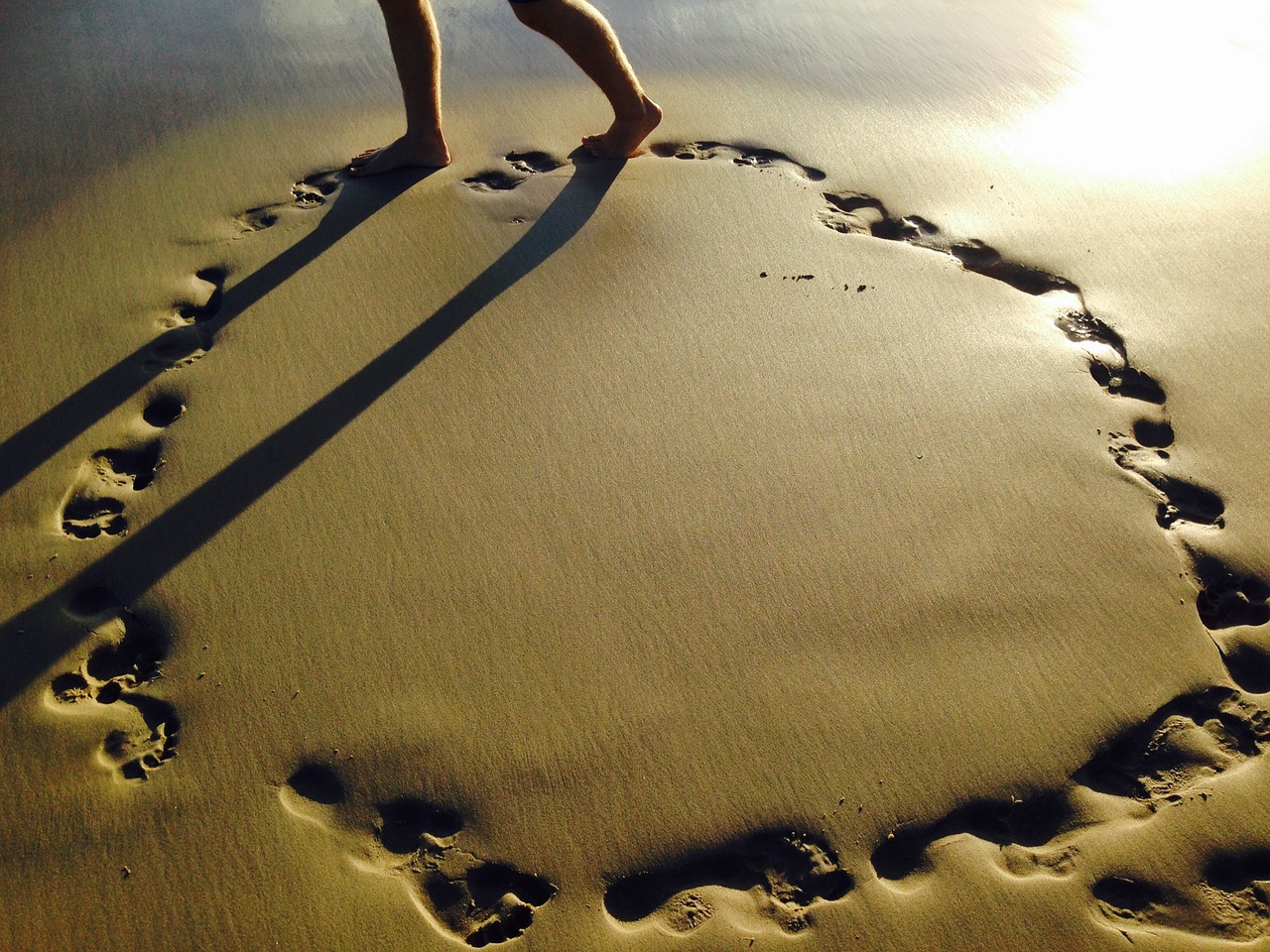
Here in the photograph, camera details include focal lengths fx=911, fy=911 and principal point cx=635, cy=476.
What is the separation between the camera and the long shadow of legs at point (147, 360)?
192 cm

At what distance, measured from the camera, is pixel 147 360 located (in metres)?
2.12

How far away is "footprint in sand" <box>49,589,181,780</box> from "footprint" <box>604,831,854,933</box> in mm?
804

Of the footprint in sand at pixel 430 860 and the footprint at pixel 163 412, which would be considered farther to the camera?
the footprint at pixel 163 412

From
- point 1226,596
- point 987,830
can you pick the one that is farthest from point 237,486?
point 1226,596

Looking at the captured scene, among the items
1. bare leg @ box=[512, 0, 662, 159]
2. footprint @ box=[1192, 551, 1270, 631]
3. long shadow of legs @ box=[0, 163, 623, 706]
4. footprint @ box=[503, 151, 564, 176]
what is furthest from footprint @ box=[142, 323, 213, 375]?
footprint @ box=[1192, 551, 1270, 631]

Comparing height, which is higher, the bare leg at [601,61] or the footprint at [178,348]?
the bare leg at [601,61]

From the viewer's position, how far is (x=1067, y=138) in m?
2.88

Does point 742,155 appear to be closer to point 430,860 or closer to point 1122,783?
point 1122,783

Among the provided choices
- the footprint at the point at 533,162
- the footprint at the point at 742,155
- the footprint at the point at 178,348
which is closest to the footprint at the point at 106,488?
the footprint at the point at 178,348

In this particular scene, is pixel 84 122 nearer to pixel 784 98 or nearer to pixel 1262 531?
pixel 784 98

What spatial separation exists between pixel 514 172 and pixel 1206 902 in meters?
2.40

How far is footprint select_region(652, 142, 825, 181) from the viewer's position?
8.95 feet

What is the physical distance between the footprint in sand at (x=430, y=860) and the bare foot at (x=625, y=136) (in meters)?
1.97

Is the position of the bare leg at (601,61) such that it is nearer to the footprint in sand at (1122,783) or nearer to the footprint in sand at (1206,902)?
the footprint in sand at (1122,783)
